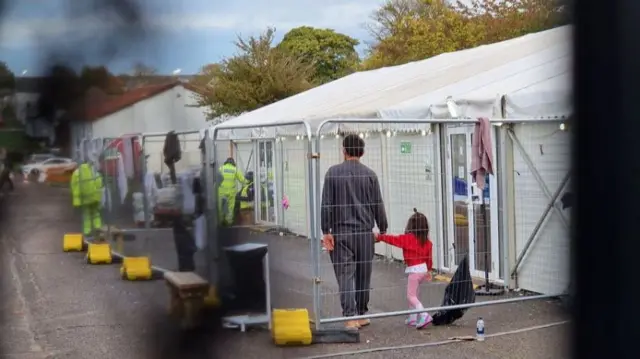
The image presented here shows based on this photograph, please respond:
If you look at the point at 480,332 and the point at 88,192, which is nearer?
the point at 88,192

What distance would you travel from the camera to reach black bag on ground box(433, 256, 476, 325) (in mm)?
3529

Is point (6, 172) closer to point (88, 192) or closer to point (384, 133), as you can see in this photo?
point (88, 192)

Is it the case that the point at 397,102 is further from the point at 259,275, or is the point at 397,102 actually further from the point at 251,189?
the point at 259,275

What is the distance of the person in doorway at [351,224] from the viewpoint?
3.29 metres

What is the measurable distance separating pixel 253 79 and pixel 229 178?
1.10 metres

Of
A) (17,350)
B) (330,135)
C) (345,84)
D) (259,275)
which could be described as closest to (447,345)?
(259,275)

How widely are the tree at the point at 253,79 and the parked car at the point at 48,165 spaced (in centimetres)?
34

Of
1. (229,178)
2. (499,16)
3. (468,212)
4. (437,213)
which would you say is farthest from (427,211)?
(499,16)

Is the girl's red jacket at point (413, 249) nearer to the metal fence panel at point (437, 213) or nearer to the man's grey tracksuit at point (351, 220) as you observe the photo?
the metal fence panel at point (437, 213)

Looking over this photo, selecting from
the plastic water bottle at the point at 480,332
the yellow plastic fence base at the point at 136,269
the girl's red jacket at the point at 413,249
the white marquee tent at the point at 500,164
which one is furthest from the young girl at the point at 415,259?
the yellow plastic fence base at the point at 136,269

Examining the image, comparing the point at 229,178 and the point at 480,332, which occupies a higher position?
the point at 229,178

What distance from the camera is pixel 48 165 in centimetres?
189

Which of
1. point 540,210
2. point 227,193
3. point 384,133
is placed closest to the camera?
point 227,193

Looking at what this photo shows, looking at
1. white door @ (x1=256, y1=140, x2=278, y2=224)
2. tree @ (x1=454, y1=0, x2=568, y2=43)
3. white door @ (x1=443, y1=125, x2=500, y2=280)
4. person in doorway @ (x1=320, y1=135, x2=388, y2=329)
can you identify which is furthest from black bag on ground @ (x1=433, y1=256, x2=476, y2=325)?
tree @ (x1=454, y1=0, x2=568, y2=43)
